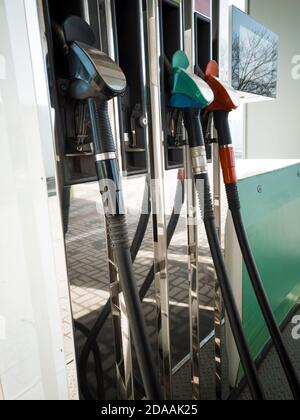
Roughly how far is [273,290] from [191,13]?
116 cm

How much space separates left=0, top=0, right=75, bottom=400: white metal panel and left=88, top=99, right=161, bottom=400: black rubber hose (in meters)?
0.12

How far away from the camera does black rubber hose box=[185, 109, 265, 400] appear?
722 mm

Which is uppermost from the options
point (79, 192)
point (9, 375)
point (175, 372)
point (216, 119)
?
point (216, 119)

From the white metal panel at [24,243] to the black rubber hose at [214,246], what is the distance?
351 millimetres

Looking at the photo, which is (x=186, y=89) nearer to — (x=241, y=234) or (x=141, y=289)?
(x=241, y=234)

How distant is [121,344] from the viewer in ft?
2.28

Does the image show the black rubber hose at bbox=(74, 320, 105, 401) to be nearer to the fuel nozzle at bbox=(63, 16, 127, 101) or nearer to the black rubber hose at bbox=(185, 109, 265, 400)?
the black rubber hose at bbox=(185, 109, 265, 400)

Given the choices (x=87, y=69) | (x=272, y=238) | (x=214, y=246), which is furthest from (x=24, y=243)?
(x=272, y=238)

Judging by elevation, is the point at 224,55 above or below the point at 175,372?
above

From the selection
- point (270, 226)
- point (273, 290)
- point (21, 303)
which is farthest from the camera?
point (273, 290)

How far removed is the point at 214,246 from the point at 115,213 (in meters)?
0.34

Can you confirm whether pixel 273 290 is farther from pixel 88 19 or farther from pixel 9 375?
pixel 88 19

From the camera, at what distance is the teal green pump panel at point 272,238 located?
3.78ft
